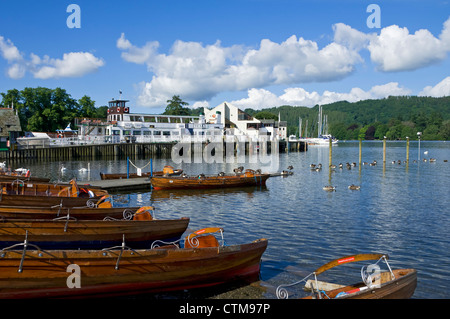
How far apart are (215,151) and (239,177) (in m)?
51.0

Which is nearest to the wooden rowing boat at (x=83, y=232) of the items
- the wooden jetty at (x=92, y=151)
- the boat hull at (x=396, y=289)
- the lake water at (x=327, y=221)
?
the lake water at (x=327, y=221)

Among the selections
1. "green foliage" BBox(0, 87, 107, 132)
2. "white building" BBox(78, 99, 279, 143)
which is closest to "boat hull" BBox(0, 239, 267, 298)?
"white building" BBox(78, 99, 279, 143)

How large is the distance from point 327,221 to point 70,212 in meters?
13.8

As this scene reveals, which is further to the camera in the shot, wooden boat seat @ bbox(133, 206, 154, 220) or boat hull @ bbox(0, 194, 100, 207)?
boat hull @ bbox(0, 194, 100, 207)

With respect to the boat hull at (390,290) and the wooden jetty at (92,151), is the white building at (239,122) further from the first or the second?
the boat hull at (390,290)

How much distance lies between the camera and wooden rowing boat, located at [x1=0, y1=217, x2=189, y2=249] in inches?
498

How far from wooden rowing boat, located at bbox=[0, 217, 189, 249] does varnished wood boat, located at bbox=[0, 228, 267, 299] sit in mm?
2051

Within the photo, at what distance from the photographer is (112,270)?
33.3 feet

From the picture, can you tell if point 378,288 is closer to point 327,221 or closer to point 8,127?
point 327,221

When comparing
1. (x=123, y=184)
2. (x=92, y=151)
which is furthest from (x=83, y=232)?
(x=92, y=151)

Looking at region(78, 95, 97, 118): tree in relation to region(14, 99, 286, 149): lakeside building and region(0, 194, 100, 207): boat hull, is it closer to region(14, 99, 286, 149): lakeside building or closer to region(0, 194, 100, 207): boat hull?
region(14, 99, 286, 149): lakeside building

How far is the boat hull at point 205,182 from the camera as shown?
32344 millimetres
